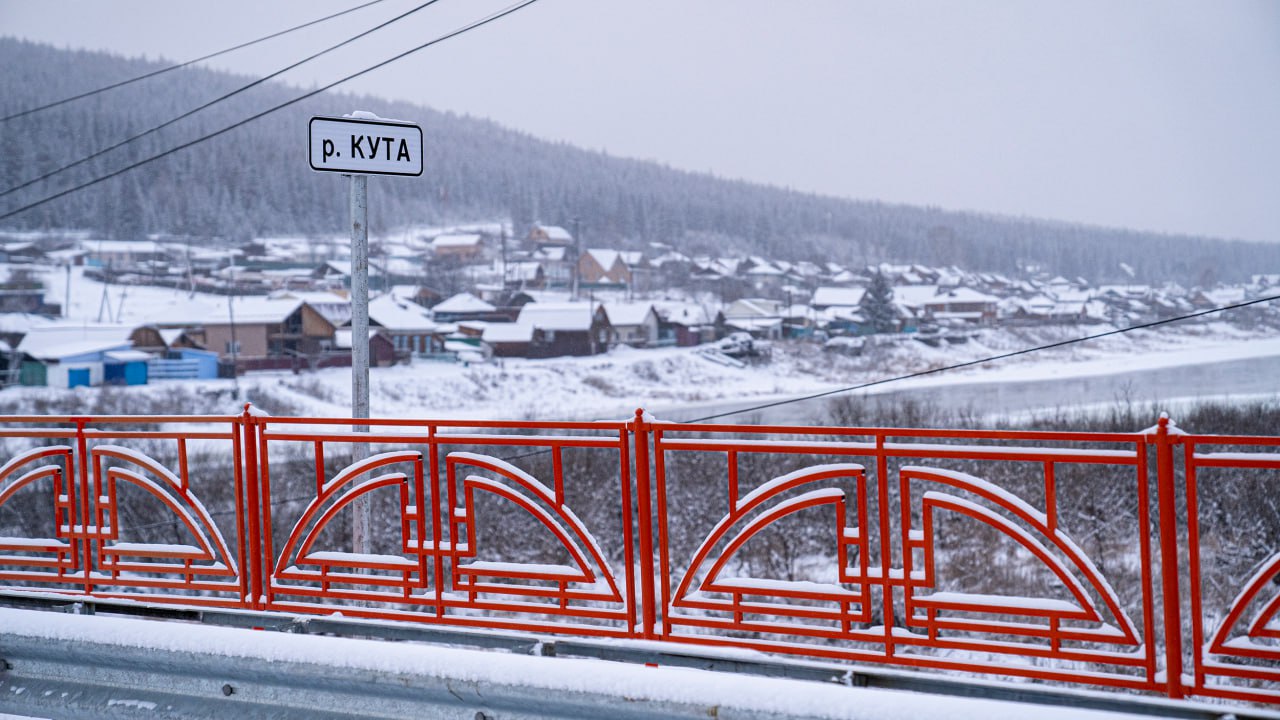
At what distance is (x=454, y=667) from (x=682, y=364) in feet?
224

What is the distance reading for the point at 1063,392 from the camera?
58.9 meters

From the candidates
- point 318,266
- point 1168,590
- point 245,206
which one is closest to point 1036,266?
point 318,266

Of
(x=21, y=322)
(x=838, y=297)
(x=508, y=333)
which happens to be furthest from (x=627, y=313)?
(x=21, y=322)

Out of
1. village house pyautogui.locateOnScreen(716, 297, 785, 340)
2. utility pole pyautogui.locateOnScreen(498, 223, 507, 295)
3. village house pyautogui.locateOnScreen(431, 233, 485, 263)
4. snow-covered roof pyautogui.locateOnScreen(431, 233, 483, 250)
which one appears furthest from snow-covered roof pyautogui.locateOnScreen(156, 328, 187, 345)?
snow-covered roof pyautogui.locateOnScreen(431, 233, 483, 250)

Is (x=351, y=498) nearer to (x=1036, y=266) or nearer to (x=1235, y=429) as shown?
(x=1235, y=429)

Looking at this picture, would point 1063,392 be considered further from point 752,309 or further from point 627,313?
point 752,309

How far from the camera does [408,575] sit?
16.3ft

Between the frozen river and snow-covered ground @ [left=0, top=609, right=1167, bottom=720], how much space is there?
39642mm

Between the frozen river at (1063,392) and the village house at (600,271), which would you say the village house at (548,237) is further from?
the frozen river at (1063,392)

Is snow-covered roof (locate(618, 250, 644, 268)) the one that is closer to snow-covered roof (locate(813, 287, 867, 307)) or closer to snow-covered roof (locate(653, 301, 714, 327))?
snow-covered roof (locate(653, 301, 714, 327))

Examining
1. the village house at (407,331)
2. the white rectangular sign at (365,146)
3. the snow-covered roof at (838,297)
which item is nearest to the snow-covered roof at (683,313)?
the snow-covered roof at (838,297)

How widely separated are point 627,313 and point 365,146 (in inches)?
2822

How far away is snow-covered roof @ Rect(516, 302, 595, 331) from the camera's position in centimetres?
7212

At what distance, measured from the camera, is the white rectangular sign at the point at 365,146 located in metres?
5.38
